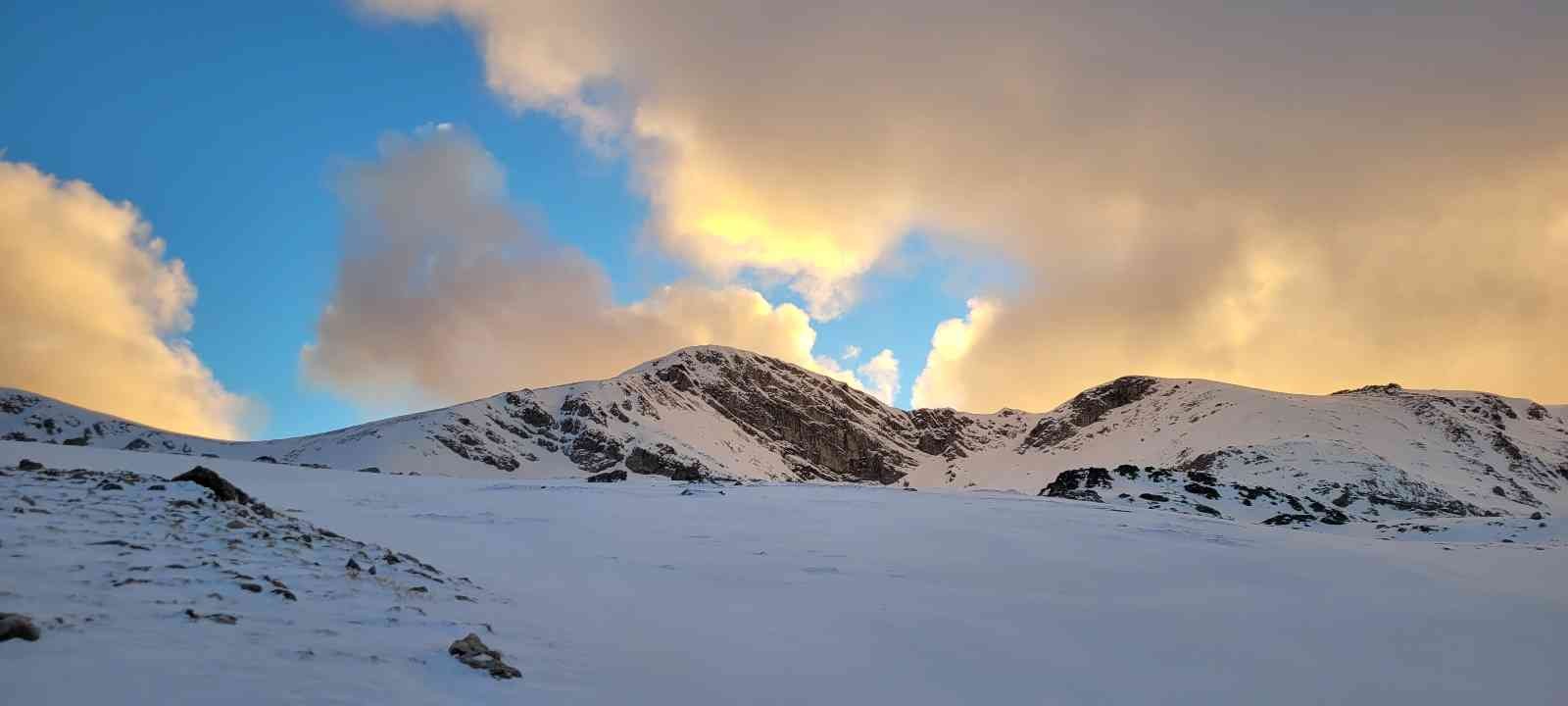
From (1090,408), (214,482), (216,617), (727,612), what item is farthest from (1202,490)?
(1090,408)

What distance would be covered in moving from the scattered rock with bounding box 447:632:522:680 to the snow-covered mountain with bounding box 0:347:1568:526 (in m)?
35.5

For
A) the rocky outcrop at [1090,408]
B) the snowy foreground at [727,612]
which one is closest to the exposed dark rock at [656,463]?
the rocky outcrop at [1090,408]

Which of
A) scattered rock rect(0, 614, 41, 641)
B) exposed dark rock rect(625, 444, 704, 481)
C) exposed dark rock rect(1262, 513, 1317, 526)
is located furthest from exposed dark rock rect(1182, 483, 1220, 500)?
exposed dark rock rect(625, 444, 704, 481)

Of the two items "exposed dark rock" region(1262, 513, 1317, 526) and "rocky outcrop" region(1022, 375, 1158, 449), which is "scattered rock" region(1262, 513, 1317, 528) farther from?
"rocky outcrop" region(1022, 375, 1158, 449)

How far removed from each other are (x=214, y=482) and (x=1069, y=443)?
5949 inches

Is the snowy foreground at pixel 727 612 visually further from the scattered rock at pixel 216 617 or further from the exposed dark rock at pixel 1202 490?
the exposed dark rock at pixel 1202 490

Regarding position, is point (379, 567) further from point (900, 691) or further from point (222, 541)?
point (900, 691)

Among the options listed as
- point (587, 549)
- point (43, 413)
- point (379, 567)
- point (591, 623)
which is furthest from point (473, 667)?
point (43, 413)

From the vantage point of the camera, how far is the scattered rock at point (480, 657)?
6.33 metres

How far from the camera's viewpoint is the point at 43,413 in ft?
419

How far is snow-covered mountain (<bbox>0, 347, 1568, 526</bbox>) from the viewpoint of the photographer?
71625mm

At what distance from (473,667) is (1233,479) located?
85.8 m

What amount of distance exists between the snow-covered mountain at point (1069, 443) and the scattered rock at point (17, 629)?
125 feet

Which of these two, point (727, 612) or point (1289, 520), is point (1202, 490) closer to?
point (1289, 520)
